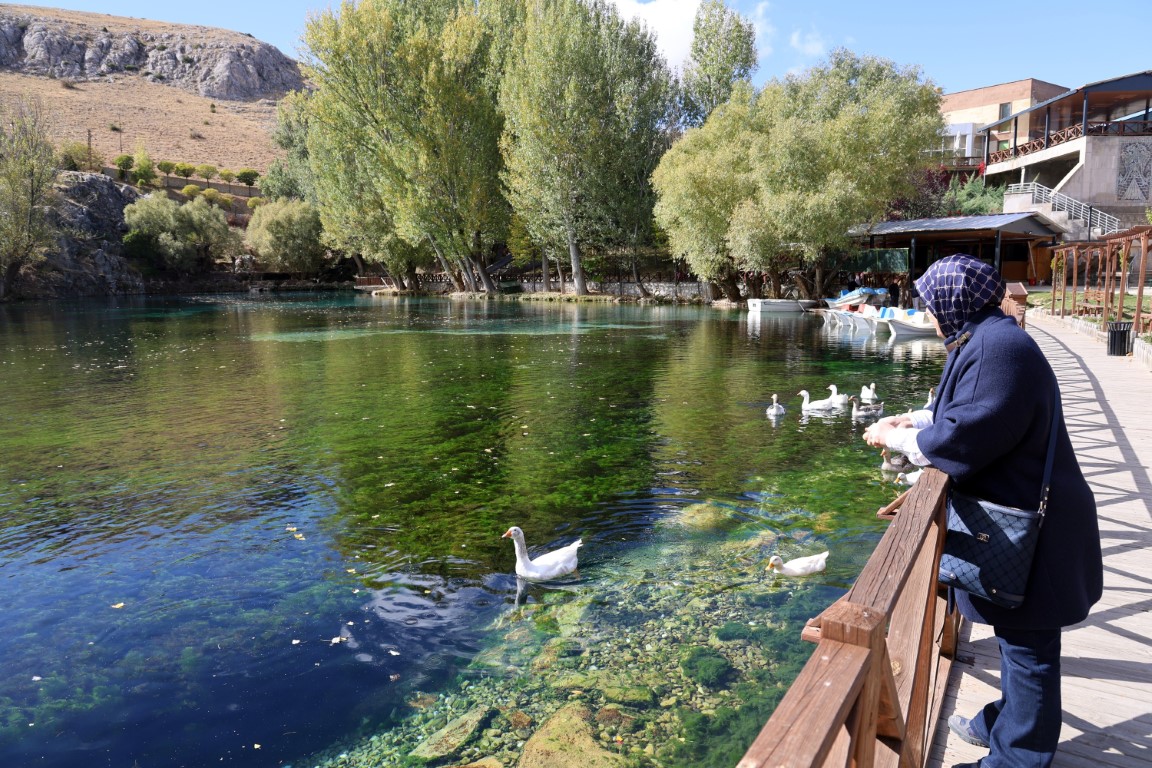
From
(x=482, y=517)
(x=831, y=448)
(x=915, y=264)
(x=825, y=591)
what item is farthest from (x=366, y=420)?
(x=915, y=264)

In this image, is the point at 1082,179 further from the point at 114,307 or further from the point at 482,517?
the point at 114,307

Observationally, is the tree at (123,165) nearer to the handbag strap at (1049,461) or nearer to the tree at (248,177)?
the tree at (248,177)

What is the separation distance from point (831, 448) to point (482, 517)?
5.96 meters

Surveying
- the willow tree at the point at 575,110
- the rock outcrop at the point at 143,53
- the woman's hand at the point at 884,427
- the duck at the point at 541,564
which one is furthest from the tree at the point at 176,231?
the rock outcrop at the point at 143,53

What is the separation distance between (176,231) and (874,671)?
79.2 metres

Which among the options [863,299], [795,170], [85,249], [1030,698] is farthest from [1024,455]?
[85,249]

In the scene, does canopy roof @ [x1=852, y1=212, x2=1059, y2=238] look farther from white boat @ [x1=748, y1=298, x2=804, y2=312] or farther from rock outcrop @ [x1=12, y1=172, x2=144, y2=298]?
rock outcrop @ [x1=12, y1=172, x2=144, y2=298]

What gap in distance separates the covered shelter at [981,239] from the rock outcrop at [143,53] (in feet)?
461

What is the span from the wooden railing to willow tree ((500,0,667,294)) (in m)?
45.4

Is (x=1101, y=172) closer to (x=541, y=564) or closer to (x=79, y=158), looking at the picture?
(x=541, y=564)

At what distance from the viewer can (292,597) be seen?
22.7 feet

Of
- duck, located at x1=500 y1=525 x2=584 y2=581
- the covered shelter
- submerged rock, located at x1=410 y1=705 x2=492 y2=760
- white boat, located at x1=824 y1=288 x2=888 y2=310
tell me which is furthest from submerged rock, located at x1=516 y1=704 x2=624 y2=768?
the covered shelter

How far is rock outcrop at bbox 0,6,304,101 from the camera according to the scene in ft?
425

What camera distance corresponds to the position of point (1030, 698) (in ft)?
9.59
